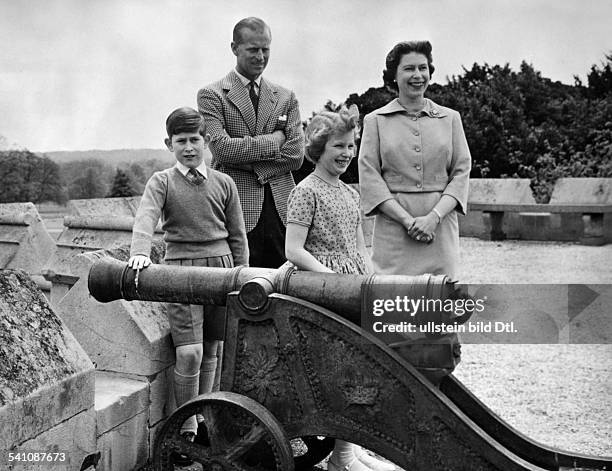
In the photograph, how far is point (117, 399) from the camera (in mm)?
3545

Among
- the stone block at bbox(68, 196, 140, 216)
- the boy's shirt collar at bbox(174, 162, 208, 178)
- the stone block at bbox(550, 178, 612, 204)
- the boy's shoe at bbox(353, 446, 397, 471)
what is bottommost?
Result: the boy's shoe at bbox(353, 446, 397, 471)

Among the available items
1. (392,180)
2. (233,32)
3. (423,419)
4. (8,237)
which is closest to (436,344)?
(423,419)

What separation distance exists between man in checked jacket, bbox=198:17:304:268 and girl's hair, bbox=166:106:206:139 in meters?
0.51

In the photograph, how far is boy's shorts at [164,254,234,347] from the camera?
12.2 feet

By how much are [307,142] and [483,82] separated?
16.0 meters

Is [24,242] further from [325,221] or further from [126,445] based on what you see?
[325,221]

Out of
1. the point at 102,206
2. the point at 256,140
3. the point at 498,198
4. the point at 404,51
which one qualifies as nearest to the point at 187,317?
the point at 256,140

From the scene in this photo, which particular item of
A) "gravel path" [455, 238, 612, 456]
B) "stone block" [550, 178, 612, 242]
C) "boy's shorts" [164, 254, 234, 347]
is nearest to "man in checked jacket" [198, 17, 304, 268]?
Result: "boy's shorts" [164, 254, 234, 347]

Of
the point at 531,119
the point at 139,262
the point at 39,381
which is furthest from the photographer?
the point at 531,119

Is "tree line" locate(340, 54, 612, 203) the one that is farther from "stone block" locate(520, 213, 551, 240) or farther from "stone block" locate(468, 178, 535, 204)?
"stone block" locate(520, 213, 551, 240)

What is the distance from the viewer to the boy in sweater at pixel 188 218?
3.66 meters

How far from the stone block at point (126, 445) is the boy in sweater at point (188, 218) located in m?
0.19

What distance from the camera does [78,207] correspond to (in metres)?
7.47

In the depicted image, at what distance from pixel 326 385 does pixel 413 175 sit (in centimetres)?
118
